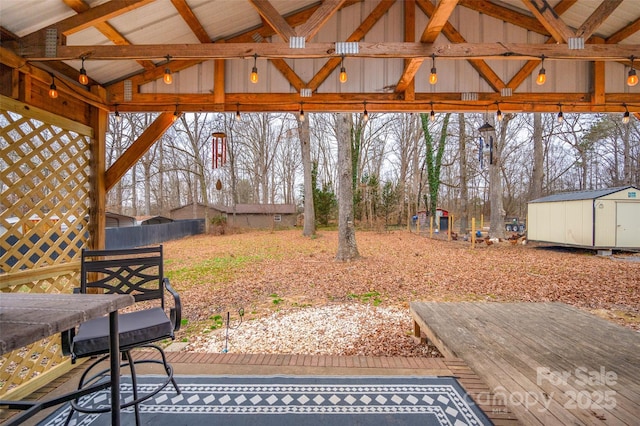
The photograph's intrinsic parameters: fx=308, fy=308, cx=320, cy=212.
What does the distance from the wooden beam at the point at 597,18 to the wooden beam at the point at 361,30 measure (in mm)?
1927

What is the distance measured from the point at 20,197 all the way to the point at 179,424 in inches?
85.2

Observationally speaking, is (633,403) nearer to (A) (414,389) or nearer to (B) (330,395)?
(A) (414,389)

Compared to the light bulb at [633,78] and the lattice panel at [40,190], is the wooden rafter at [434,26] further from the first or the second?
the lattice panel at [40,190]

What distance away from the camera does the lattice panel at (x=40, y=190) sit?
2.34 m

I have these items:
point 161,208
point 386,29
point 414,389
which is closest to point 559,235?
point 386,29

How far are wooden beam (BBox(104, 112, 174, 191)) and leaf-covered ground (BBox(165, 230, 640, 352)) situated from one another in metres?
2.11

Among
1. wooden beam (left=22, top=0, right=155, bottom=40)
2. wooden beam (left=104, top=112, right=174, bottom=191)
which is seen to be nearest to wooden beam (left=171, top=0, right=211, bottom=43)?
wooden beam (left=22, top=0, right=155, bottom=40)

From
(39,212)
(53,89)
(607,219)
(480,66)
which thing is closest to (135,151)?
(53,89)

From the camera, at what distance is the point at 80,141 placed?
3.03 meters

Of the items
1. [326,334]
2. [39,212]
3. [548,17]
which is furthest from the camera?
[326,334]

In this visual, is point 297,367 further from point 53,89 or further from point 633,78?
point 633,78

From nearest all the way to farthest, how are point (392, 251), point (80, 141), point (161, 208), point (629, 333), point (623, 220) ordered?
point (629, 333) → point (80, 141) → point (623, 220) → point (392, 251) → point (161, 208)

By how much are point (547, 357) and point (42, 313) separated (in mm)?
3135

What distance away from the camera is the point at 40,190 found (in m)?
2.59
